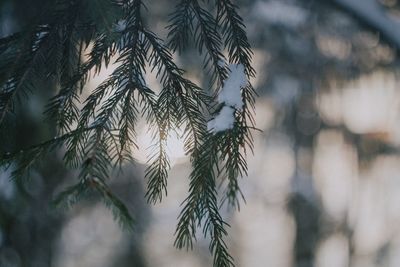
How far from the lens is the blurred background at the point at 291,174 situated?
3232mm

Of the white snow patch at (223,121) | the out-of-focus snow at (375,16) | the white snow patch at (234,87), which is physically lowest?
the white snow patch at (223,121)

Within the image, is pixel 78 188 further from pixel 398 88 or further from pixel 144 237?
pixel 398 88

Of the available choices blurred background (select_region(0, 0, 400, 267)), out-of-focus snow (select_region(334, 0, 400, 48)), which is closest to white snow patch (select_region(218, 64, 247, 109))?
blurred background (select_region(0, 0, 400, 267))

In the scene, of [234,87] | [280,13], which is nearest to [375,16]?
[280,13]

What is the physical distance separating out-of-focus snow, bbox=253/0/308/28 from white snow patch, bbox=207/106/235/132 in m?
2.58

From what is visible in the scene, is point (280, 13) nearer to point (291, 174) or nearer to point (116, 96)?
point (291, 174)

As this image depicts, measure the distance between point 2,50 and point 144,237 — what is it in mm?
2571

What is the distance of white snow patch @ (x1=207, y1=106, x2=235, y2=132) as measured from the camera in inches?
31.6

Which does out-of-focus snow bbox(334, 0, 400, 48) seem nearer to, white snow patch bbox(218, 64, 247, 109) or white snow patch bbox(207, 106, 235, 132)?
white snow patch bbox(218, 64, 247, 109)

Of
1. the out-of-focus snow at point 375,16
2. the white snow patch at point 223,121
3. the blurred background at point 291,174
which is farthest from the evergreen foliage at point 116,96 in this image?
the out-of-focus snow at point 375,16

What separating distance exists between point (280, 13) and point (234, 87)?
8.58ft

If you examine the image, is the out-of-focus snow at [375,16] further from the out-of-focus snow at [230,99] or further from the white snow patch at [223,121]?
the white snow patch at [223,121]

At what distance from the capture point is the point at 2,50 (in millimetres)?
923

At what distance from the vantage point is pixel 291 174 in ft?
11.4
